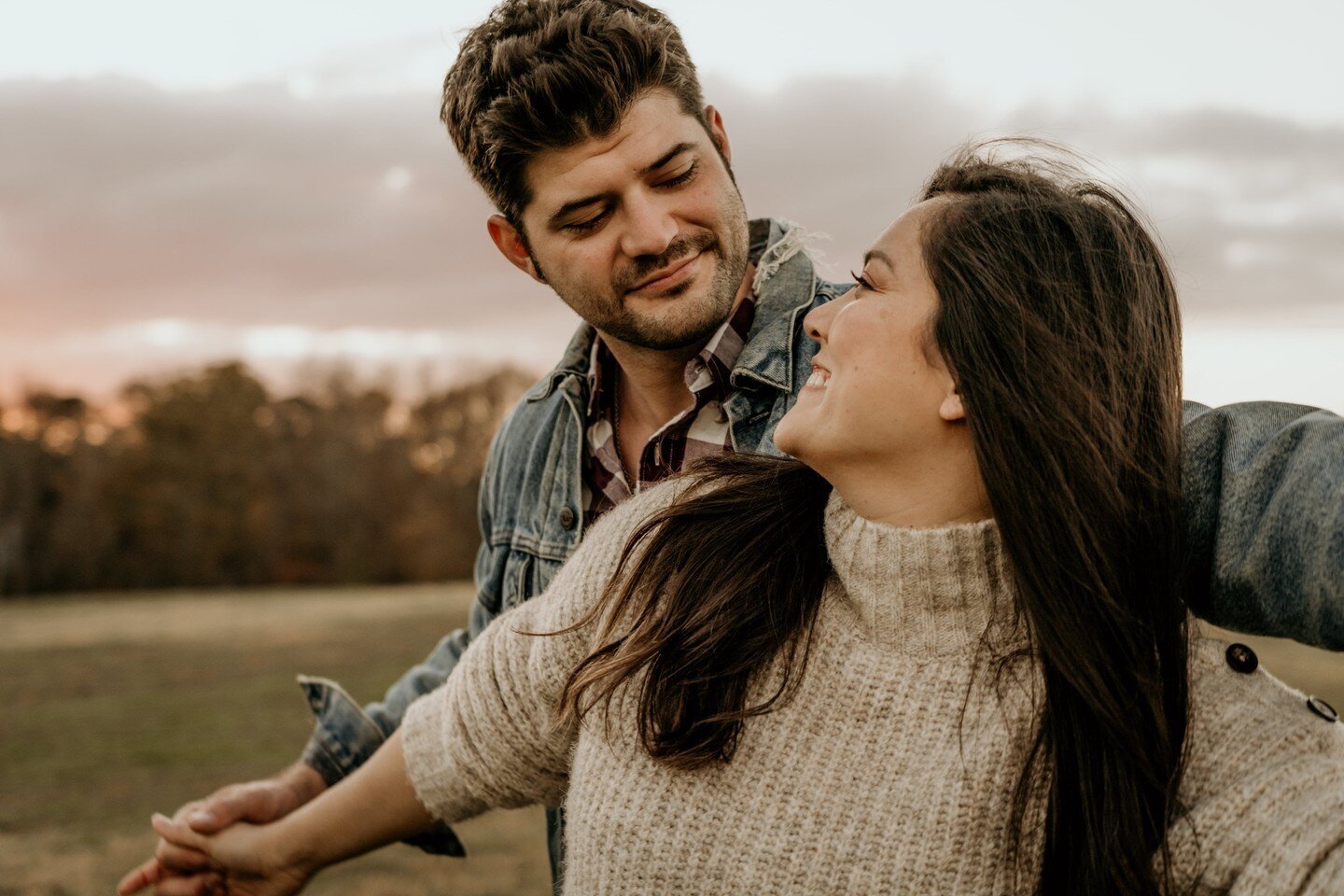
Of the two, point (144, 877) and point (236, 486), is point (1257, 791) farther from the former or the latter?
point (236, 486)

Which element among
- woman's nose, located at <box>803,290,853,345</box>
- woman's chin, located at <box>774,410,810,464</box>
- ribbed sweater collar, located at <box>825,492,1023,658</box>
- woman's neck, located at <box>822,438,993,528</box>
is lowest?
ribbed sweater collar, located at <box>825,492,1023,658</box>

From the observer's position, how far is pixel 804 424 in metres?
Answer: 2.25

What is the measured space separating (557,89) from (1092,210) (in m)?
1.66

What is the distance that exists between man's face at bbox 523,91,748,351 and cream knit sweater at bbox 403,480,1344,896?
1.08 meters

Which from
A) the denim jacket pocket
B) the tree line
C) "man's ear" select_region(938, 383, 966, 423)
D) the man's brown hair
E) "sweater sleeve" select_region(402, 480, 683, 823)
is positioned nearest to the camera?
"man's ear" select_region(938, 383, 966, 423)

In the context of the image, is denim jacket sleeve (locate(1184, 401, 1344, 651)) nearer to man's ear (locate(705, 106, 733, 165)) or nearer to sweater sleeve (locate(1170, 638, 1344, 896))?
sweater sleeve (locate(1170, 638, 1344, 896))

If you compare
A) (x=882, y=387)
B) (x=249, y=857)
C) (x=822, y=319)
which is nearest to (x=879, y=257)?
(x=822, y=319)

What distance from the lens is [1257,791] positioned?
190 centimetres

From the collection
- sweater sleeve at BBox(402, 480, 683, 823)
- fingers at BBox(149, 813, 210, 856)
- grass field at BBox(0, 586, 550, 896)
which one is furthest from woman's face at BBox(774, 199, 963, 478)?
grass field at BBox(0, 586, 550, 896)

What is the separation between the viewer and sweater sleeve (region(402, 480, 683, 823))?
8.20ft

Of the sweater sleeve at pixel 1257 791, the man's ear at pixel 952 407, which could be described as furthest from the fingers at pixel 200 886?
the sweater sleeve at pixel 1257 791

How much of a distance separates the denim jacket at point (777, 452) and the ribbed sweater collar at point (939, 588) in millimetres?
364

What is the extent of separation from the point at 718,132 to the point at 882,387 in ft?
5.91

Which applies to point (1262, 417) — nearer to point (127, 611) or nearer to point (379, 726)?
point (379, 726)
